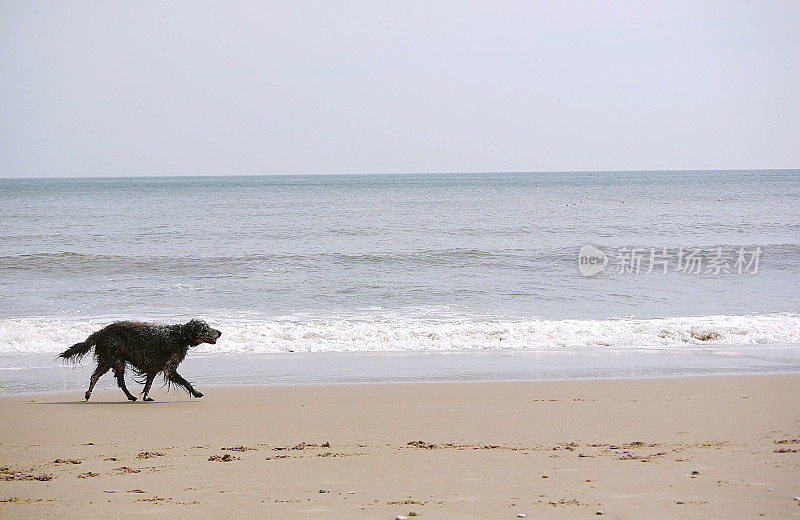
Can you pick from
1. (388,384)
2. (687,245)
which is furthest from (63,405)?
(687,245)

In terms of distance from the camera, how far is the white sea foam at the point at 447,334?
11.8m

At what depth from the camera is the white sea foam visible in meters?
11.8

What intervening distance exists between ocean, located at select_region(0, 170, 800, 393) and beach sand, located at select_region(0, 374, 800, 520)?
5.03ft

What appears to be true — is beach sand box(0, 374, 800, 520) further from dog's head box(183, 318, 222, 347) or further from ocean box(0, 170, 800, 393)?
ocean box(0, 170, 800, 393)

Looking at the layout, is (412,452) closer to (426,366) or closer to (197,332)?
(197,332)

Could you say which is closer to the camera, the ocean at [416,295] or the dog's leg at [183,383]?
the dog's leg at [183,383]

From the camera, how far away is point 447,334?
490 inches

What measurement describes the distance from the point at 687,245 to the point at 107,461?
25.2 m

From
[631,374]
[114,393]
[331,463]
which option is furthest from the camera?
[631,374]

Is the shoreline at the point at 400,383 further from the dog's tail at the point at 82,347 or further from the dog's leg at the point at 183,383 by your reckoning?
the dog's tail at the point at 82,347

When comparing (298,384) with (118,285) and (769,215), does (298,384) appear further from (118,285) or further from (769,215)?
(769,215)

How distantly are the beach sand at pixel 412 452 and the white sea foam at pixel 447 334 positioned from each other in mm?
3321

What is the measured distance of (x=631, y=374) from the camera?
9.36 metres

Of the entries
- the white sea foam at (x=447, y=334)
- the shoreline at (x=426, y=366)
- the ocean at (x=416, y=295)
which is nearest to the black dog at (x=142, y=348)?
the shoreline at (x=426, y=366)
